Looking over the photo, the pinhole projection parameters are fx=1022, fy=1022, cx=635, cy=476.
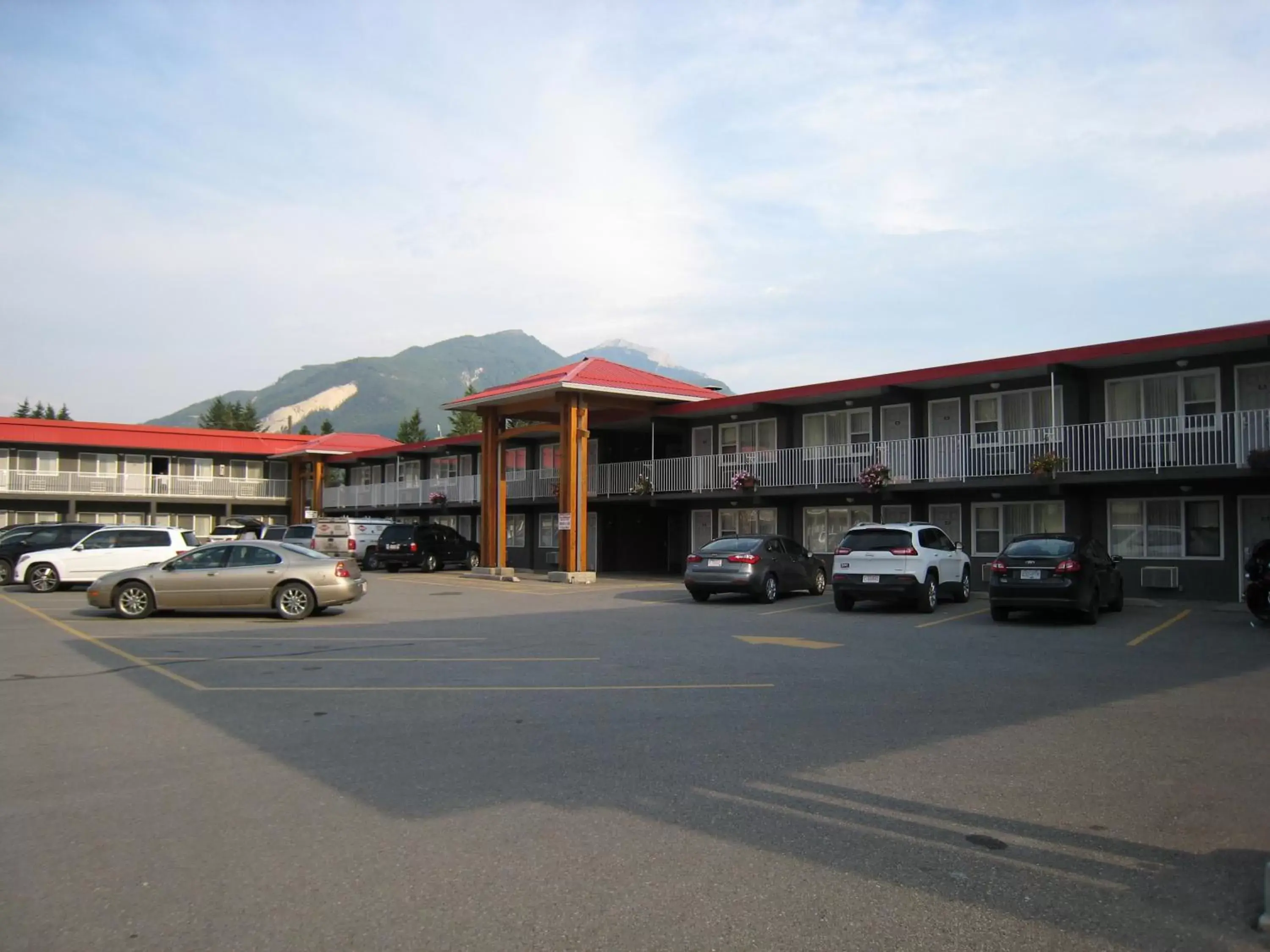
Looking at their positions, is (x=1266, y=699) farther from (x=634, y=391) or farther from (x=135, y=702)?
(x=634, y=391)

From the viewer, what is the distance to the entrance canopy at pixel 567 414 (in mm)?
30469

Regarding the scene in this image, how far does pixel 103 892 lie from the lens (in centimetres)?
480

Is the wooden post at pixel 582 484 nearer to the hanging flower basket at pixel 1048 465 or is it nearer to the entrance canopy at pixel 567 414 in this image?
the entrance canopy at pixel 567 414

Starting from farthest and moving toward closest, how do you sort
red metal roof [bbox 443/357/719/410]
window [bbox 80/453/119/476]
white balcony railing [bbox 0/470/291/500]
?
window [bbox 80/453/119/476] < white balcony railing [bbox 0/470/291/500] < red metal roof [bbox 443/357/719/410]

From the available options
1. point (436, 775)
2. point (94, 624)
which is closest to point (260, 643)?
point (94, 624)

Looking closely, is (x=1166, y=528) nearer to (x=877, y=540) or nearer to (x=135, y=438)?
(x=877, y=540)

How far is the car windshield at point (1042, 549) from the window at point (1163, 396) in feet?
20.6

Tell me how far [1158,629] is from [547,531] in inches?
1055

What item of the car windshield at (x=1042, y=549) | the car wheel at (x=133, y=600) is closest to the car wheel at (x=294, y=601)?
the car wheel at (x=133, y=600)

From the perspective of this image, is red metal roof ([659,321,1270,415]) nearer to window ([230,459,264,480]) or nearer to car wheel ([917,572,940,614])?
car wheel ([917,572,940,614])

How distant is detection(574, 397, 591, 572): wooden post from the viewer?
99.9 feet

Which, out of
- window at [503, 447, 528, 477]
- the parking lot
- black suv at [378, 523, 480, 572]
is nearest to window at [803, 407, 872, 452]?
black suv at [378, 523, 480, 572]

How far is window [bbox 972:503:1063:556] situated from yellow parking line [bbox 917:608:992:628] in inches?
201

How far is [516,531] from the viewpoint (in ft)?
139
